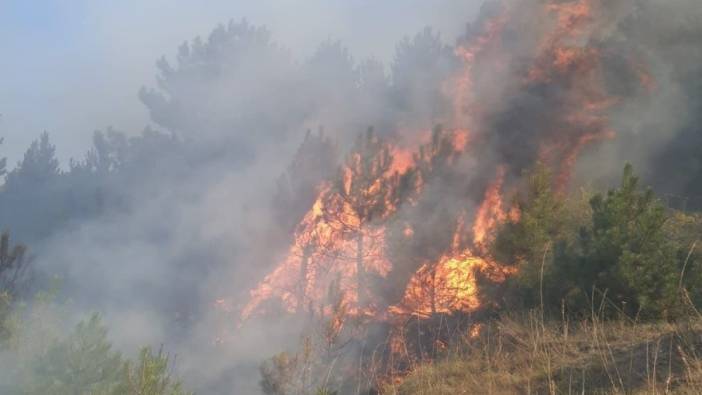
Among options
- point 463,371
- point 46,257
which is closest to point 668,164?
point 463,371

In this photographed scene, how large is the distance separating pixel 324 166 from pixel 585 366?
1433 cm

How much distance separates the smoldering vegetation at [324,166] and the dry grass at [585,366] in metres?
8.33

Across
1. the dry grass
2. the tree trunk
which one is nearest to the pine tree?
the tree trunk

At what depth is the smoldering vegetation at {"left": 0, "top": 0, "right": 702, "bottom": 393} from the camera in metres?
16.9

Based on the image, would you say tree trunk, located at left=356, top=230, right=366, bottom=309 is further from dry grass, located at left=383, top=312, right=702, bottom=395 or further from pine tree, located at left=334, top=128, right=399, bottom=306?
dry grass, located at left=383, top=312, right=702, bottom=395

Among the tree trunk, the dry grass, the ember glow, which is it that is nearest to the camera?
the dry grass

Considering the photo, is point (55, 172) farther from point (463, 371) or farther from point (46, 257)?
point (463, 371)

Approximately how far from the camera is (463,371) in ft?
17.7

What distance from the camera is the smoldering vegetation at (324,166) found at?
1688cm

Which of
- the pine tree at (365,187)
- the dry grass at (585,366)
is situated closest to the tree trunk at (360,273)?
the pine tree at (365,187)

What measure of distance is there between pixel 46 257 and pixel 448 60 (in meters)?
20.7

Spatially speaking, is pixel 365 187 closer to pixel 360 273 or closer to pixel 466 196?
pixel 360 273

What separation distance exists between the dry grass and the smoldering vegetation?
27.3ft

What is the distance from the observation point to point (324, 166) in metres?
17.9
